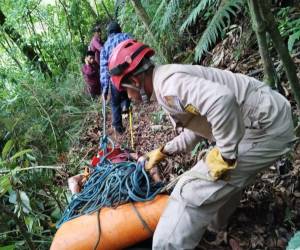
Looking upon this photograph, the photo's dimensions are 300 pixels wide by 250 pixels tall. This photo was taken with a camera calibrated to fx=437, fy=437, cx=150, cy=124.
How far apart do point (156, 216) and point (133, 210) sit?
18 centimetres

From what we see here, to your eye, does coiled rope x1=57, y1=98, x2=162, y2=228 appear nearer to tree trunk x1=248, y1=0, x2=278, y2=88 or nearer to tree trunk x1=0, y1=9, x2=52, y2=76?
tree trunk x1=248, y1=0, x2=278, y2=88

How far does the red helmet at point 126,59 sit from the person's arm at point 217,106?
329mm

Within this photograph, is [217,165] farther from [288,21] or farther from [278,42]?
[288,21]

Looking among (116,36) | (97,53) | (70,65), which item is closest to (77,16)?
(70,65)

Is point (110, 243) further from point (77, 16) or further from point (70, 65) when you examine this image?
point (77, 16)

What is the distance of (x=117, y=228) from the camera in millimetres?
3293

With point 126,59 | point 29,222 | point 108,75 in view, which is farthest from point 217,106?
point 108,75

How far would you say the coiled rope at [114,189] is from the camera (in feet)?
11.4

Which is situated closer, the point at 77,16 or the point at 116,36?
the point at 116,36

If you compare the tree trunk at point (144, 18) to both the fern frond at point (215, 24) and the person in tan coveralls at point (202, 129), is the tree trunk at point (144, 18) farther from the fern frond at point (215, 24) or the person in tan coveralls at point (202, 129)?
the person in tan coveralls at point (202, 129)

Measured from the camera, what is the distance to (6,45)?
1247cm

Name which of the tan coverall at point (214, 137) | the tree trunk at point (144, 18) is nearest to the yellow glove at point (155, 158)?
the tan coverall at point (214, 137)

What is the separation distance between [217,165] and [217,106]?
0.44 metres

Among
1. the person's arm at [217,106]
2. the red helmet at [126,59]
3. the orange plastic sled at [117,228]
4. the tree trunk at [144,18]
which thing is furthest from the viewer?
the tree trunk at [144,18]
